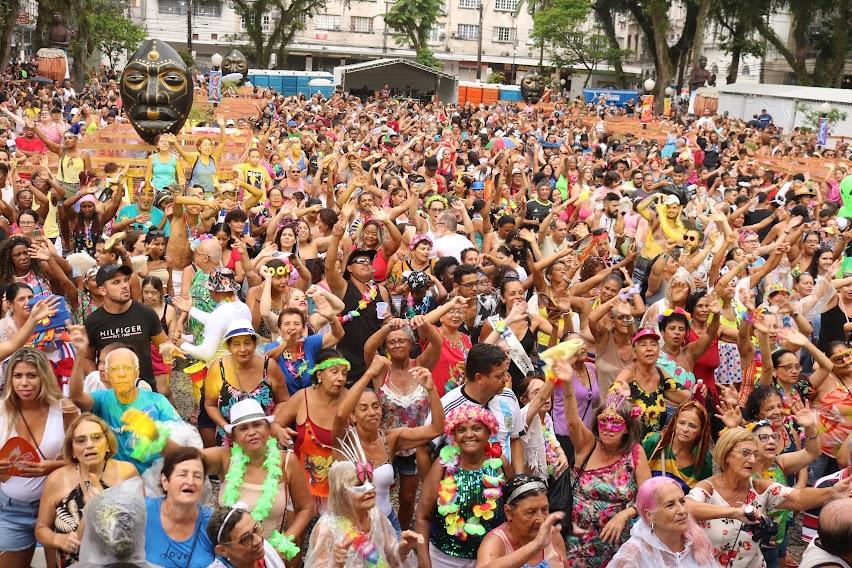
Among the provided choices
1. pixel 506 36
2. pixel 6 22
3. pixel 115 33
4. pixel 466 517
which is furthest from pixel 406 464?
pixel 506 36

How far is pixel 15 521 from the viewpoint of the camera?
4.25 metres

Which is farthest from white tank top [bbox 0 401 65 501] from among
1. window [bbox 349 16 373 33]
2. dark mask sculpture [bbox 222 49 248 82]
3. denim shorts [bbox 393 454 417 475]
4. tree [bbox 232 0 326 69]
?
window [bbox 349 16 373 33]

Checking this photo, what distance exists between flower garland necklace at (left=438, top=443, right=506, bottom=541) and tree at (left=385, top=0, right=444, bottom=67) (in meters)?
54.2

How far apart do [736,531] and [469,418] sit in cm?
129

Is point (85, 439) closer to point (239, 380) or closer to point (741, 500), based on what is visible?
point (239, 380)

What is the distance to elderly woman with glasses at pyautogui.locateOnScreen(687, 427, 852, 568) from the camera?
4.23 meters

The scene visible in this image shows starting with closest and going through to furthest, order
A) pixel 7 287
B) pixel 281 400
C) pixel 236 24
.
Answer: pixel 281 400, pixel 7 287, pixel 236 24

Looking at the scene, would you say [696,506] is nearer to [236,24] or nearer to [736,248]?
[736,248]

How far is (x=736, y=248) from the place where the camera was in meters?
8.05

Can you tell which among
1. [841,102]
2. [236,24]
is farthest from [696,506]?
[236,24]

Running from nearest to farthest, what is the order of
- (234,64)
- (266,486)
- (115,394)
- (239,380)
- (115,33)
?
(266,486)
(115,394)
(239,380)
(234,64)
(115,33)

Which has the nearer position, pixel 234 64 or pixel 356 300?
pixel 356 300

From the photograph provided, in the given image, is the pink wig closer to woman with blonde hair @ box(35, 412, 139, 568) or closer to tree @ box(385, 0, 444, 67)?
woman with blonde hair @ box(35, 412, 139, 568)

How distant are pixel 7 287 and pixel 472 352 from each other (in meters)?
2.88
